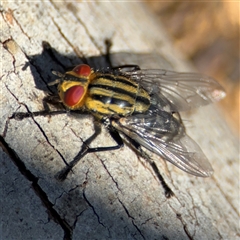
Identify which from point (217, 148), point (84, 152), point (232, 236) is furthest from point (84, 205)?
point (217, 148)

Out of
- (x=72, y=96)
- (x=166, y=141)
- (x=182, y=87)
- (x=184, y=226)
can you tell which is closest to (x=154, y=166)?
(x=166, y=141)

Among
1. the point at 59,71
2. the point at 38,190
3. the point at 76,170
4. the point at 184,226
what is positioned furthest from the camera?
the point at 59,71

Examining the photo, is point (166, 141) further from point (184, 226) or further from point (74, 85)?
point (74, 85)

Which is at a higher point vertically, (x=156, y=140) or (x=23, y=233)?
(x=156, y=140)

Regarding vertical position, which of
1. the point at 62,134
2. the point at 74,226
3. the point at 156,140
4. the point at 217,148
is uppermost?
the point at 217,148

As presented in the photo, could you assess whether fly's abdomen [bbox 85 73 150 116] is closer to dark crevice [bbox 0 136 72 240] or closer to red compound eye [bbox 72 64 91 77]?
red compound eye [bbox 72 64 91 77]

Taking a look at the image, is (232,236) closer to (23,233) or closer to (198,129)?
(198,129)

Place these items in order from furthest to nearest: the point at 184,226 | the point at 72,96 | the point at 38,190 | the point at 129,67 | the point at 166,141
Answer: the point at 129,67
the point at 166,141
the point at 72,96
the point at 184,226
the point at 38,190

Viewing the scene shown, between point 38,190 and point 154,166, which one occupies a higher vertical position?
point 154,166
